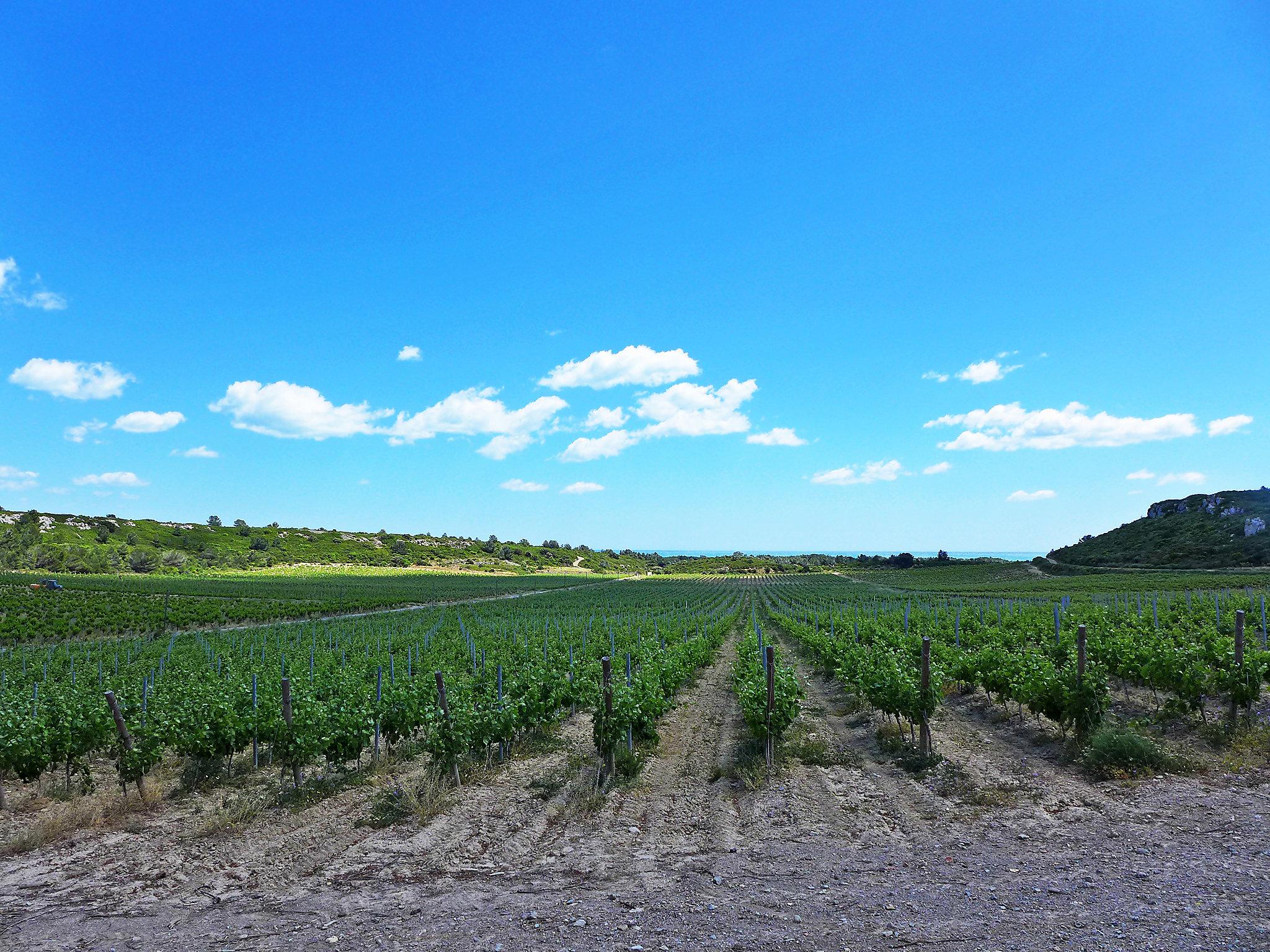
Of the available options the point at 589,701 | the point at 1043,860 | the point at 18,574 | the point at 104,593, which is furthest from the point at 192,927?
the point at 18,574

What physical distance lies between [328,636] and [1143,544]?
12480 cm

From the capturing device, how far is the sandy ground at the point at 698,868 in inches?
216

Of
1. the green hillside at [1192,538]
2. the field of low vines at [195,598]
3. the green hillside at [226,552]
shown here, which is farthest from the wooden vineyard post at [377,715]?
the green hillside at [226,552]

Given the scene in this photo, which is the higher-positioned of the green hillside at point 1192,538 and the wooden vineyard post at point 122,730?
the green hillside at point 1192,538

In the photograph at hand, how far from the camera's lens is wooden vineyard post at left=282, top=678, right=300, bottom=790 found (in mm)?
9805

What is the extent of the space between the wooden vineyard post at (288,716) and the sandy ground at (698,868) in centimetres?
73

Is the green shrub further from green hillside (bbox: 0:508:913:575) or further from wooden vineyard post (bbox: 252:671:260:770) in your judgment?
green hillside (bbox: 0:508:913:575)

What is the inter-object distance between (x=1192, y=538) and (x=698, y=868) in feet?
406

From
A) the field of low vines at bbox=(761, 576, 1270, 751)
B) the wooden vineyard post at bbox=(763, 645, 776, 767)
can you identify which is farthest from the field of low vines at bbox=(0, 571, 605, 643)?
the field of low vines at bbox=(761, 576, 1270, 751)

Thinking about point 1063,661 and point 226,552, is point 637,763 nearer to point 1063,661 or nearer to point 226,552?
point 1063,661

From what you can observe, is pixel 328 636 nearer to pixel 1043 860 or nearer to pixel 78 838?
pixel 78 838

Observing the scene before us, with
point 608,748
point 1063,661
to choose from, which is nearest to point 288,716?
point 608,748

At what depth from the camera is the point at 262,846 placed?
7.99m

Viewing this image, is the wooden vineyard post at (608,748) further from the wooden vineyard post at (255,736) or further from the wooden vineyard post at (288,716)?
the wooden vineyard post at (255,736)
